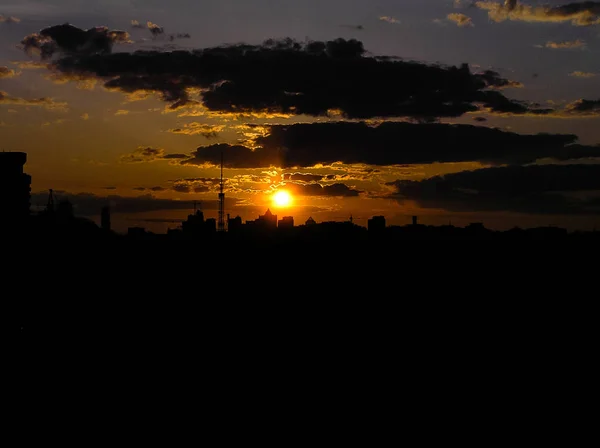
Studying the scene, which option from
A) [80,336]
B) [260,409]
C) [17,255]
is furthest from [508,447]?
[17,255]

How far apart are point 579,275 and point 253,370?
68.5m

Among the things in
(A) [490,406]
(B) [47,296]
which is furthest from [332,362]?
(B) [47,296]

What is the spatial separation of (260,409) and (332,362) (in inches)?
739

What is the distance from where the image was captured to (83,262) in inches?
3174

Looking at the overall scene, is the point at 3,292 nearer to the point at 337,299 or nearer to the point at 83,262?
the point at 83,262

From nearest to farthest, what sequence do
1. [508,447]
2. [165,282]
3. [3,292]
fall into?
1. [508,447]
2. [3,292]
3. [165,282]

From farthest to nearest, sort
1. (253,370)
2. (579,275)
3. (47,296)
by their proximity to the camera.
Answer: (579,275)
(47,296)
(253,370)

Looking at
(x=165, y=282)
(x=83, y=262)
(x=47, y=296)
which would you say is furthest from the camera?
(x=165, y=282)

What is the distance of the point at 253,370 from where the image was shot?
5856 cm

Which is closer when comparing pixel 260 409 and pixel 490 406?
pixel 260 409

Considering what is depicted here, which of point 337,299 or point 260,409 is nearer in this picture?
point 260,409

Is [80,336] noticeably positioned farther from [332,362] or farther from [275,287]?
[275,287]

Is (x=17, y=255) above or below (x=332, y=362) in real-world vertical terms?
above

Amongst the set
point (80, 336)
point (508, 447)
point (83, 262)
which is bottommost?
point (508, 447)
